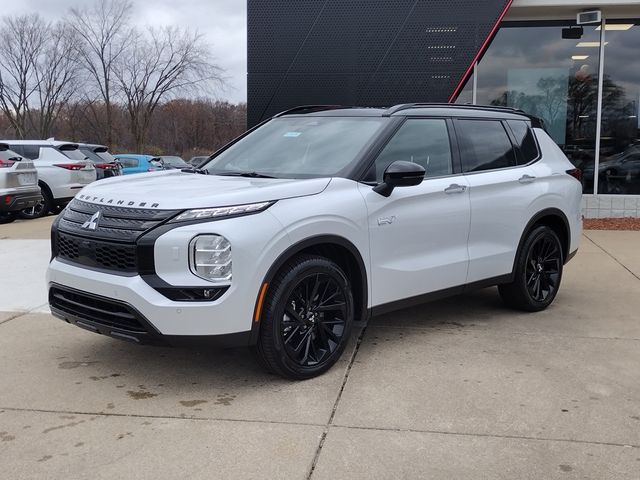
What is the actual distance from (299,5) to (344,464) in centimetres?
998

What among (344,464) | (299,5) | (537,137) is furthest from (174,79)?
(344,464)

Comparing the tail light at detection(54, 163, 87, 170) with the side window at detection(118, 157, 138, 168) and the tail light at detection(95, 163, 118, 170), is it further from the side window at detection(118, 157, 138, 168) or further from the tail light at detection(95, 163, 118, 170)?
the side window at detection(118, 157, 138, 168)

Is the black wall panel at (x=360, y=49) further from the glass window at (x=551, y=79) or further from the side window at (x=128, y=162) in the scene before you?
the side window at (x=128, y=162)

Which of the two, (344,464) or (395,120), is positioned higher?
(395,120)

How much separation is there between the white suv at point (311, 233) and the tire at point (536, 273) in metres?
0.02

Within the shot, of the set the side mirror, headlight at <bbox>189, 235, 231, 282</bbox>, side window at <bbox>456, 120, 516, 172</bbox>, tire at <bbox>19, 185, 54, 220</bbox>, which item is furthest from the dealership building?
headlight at <bbox>189, 235, 231, 282</bbox>

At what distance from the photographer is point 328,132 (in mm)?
4957

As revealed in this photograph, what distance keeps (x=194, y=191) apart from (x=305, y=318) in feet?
3.46

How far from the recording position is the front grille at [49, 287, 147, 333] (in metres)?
3.79

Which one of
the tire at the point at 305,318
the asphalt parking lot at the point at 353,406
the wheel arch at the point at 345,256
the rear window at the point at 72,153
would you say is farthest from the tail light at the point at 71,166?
the tire at the point at 305,318

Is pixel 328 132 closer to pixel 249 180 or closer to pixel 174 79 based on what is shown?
pixel 249 180

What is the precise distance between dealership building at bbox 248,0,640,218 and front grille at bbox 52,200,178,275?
797 cm

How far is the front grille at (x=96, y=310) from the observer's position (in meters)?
3.79

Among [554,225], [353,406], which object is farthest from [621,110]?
[353,406]
